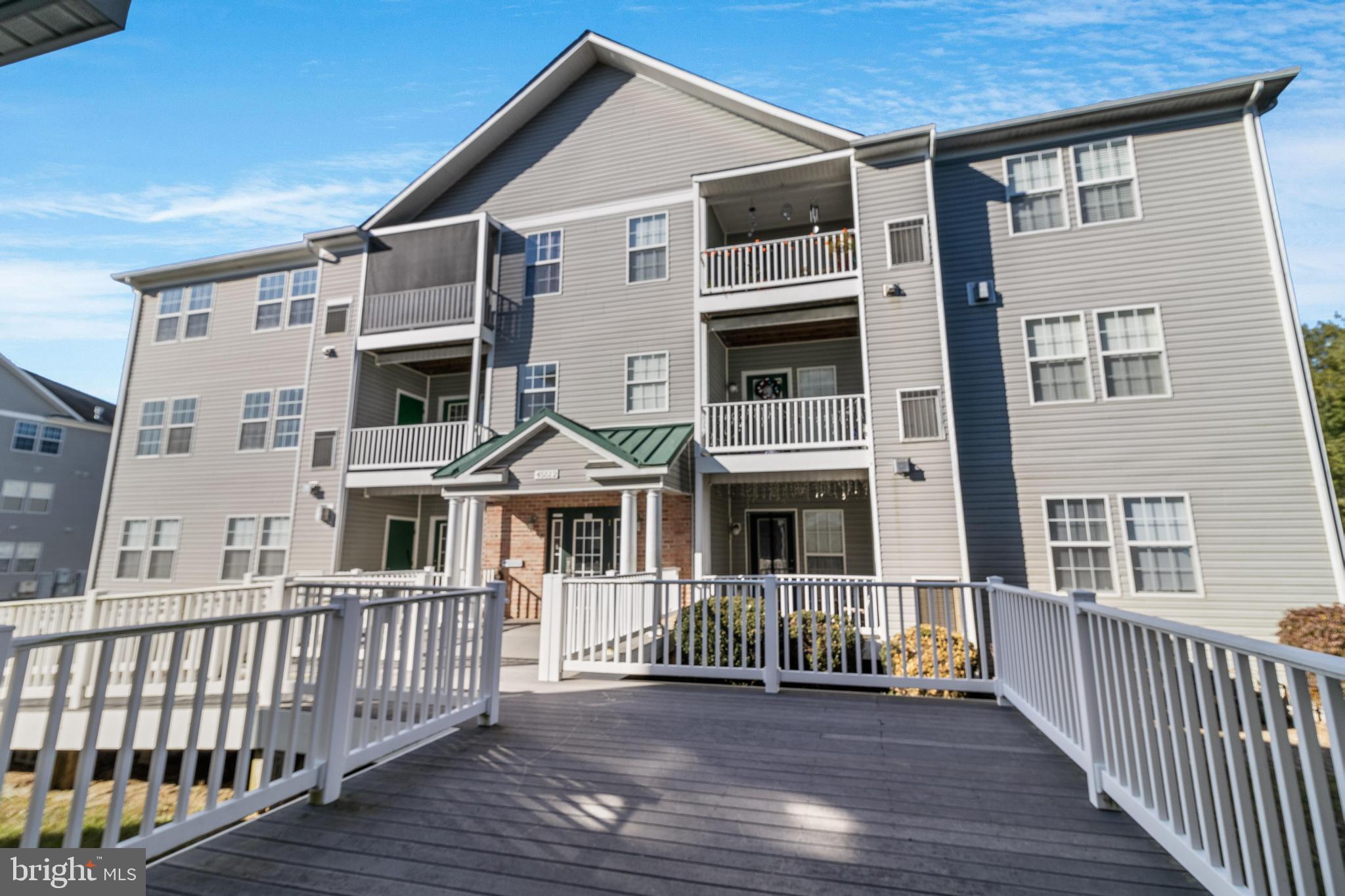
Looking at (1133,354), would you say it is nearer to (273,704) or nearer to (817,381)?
(817,381)

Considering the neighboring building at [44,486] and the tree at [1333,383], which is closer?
→ the neighboring building at [44,486]

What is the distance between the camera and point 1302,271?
32.4 feet

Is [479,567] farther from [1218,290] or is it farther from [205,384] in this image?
[1218,290]

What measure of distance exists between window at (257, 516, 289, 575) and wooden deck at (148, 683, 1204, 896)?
460 inches

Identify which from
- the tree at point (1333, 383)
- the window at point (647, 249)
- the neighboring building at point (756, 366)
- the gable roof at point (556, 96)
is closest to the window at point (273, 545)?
the neighboring building at point (756, 366)

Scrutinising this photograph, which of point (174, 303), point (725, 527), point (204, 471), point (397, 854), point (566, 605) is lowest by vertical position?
point (397, 854)

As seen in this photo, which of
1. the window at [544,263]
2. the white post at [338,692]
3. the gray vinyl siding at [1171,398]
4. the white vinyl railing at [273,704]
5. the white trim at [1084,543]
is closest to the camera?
the white vinyl railing at [273,704]

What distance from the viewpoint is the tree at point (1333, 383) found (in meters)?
23.2

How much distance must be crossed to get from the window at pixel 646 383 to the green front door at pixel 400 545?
268 inches

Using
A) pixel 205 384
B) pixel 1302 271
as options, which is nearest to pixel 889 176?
pixel 1302 271

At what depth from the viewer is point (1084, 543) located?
9.93 metres

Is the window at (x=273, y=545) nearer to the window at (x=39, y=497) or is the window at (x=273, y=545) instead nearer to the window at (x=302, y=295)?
the window at (x=302, y=295)

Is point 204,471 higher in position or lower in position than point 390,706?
higher

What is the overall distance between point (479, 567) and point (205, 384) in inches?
400
